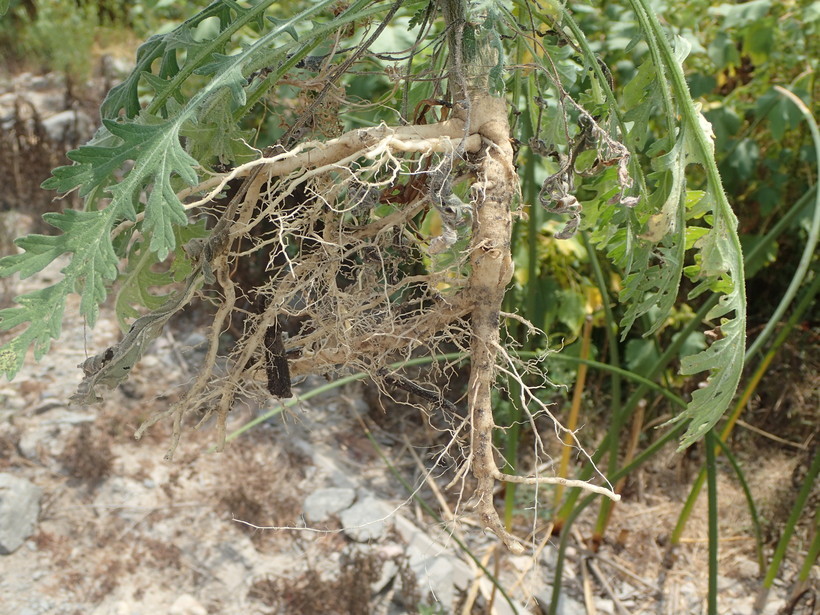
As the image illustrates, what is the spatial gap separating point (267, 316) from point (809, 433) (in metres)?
2.07

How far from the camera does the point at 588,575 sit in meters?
1.94

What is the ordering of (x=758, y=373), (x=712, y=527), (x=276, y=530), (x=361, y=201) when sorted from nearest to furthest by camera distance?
(x=361, y=201) < (x=712, y=527) < (x=758, y=373) < (x=276, y=530)

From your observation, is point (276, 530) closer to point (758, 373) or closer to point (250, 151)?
Answer: point (758, 373)

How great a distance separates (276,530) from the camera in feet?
6.73

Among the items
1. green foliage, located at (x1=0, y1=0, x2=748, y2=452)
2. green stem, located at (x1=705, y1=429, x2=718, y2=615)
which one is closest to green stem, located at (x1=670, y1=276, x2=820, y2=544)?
green stem, located at (x1=705, y1=429, x2=718, y2=615)

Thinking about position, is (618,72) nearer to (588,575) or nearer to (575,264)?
(575,264)

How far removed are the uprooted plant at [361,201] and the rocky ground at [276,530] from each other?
0.91 meters

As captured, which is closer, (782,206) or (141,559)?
(141,559)

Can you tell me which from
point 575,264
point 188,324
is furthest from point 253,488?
point 575,264

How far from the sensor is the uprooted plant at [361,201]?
0.67m

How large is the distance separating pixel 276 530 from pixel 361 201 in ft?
4.96

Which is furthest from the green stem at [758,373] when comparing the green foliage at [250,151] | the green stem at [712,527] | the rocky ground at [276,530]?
the green foliage at [250,151]

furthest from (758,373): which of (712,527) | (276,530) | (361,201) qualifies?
(361,201)

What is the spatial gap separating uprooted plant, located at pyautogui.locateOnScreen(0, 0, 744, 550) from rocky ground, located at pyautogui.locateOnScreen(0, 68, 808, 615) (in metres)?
0.91
